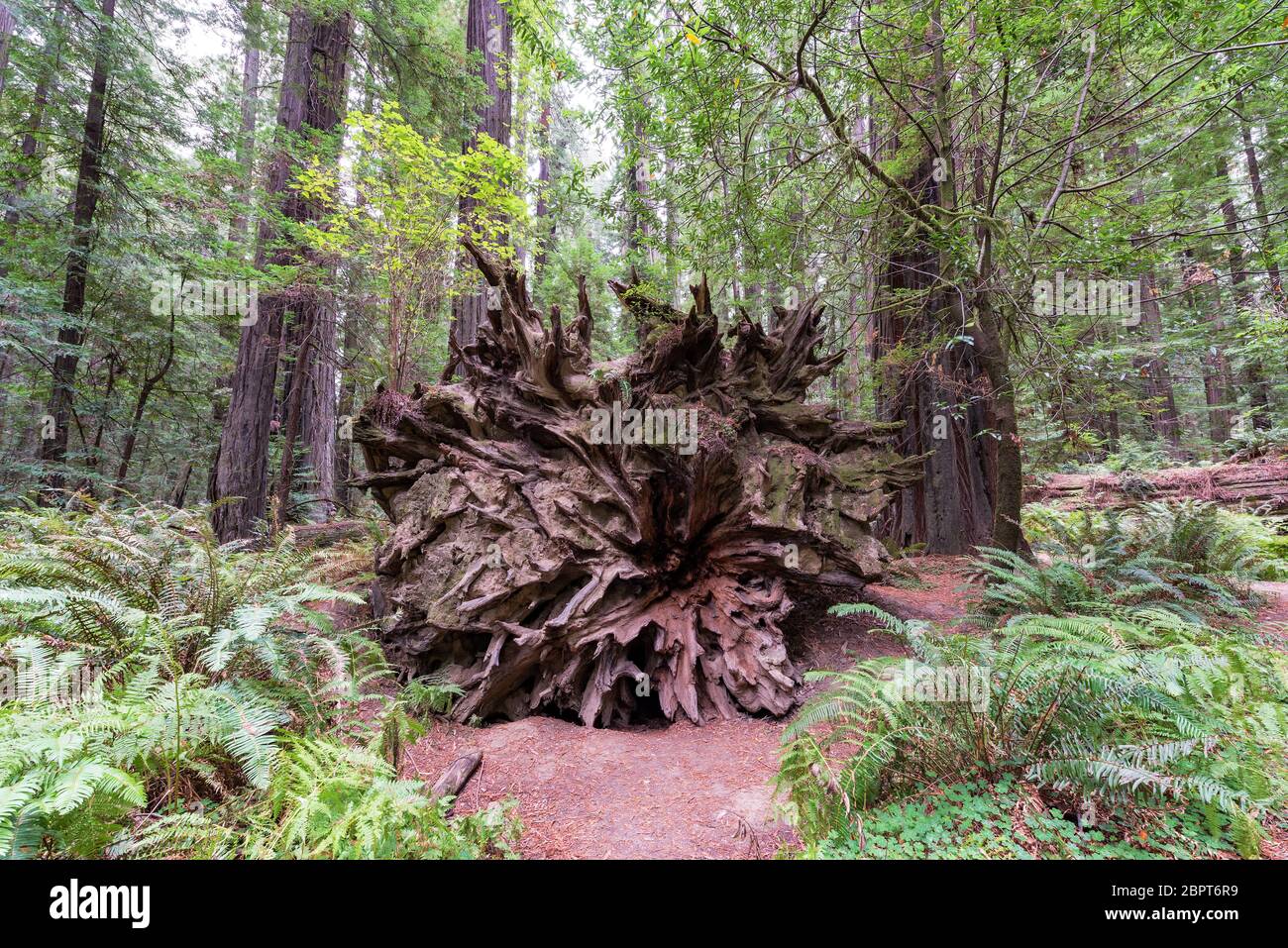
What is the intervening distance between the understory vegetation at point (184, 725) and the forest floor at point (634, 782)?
0.32 metres

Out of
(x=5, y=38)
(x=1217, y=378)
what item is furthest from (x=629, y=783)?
(x=1217, y=378)

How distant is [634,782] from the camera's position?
305 centimetres

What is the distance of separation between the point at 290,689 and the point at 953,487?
25.8 feet

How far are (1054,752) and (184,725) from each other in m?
3.83

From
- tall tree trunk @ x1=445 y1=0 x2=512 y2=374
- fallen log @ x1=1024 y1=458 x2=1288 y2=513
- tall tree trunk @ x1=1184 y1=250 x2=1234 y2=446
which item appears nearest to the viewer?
tall tree trunk @ x1=445 y1=0 x2=512 y2=374

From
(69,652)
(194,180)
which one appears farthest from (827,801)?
(194,180)

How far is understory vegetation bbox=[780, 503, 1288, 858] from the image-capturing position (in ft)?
6.04

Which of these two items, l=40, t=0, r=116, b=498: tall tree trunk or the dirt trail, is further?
l=40, t=0, r=116, b=498: tall tree trunk

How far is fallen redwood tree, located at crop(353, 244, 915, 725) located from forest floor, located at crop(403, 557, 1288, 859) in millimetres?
326

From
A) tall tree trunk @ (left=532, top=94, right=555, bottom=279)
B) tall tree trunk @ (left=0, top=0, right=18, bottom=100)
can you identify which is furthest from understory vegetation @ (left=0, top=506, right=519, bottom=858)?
A: tall tree trunk @ (left=0, top=0, right=18, bottom=100)

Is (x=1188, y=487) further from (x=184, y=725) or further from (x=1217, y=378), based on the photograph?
(x=184, y=725)

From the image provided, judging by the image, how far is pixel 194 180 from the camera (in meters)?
7.46

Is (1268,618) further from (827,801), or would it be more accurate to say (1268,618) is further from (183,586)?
(183,586)

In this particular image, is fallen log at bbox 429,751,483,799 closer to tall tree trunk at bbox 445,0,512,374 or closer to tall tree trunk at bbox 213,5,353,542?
tall tree trunk at bbox 213,5,353,542
